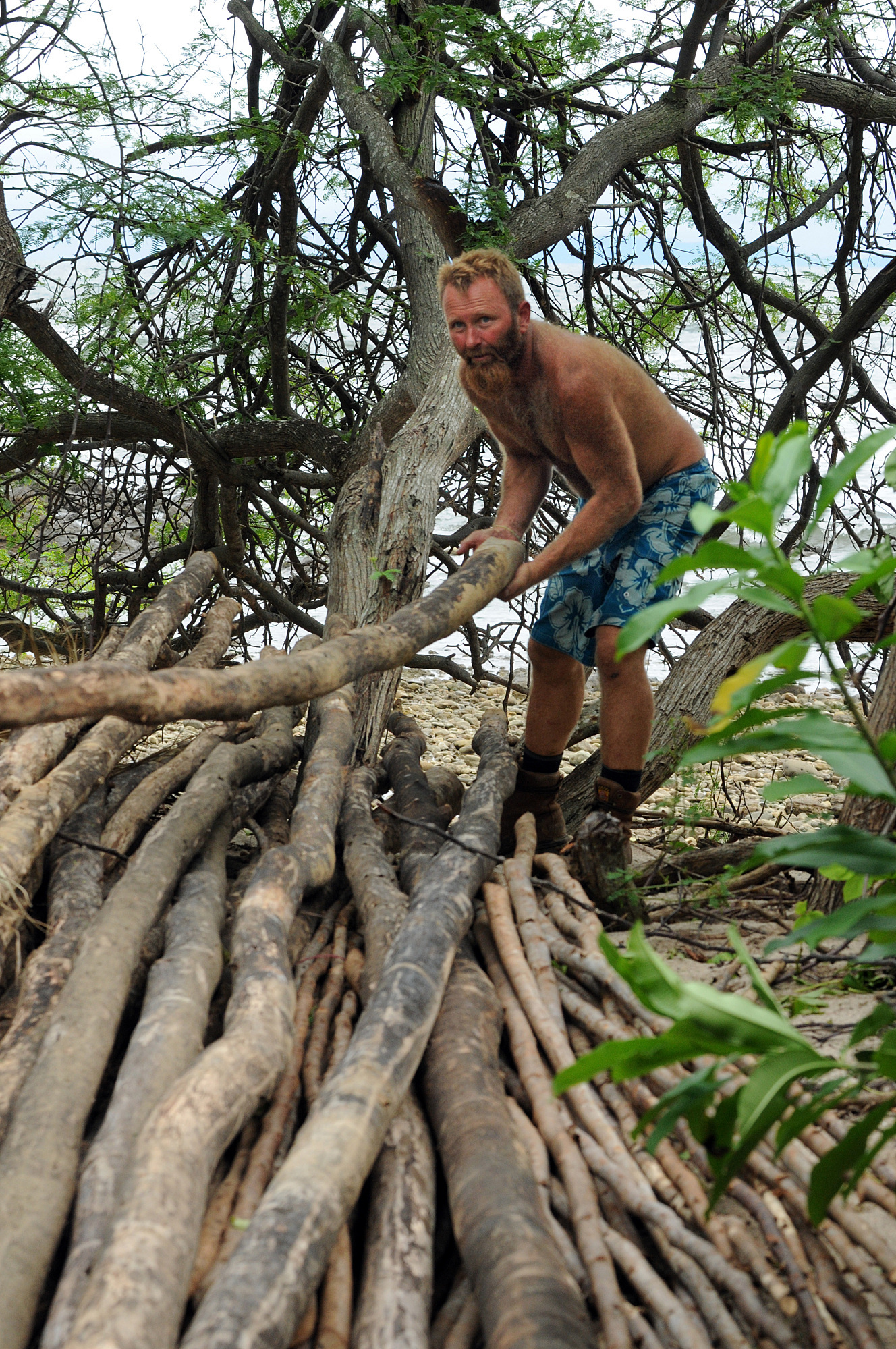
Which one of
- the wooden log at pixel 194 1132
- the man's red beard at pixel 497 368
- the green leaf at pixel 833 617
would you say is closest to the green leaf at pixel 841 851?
the green leaf at pixel 833 617

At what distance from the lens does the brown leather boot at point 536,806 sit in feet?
11.4

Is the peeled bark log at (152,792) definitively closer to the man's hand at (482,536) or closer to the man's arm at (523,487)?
the man's hand at (482,536)

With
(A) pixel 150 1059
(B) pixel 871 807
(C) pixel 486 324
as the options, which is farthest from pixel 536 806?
(A) pixel 150 1059

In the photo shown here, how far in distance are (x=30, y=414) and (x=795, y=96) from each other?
3.76m

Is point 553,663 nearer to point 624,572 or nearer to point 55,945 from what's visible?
point 624,572

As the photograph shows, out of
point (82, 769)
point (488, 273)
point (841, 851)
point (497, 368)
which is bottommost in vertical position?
point (841, 851)

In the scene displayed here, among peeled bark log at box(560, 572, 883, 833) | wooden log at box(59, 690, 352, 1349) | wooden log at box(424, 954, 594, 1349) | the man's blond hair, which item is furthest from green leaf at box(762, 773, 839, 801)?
peeled bark log at box(560, 572, 883, 833)

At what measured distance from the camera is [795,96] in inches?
173

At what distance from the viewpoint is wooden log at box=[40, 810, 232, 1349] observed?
1.41 m

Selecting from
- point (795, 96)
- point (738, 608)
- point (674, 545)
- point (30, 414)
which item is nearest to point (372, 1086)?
point (674, 545)

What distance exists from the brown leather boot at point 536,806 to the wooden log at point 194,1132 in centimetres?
120

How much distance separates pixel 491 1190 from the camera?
1.52m

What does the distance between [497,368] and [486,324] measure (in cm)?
13

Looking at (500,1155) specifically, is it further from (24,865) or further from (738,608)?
(738,608)
